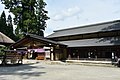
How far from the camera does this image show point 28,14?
1907 inches

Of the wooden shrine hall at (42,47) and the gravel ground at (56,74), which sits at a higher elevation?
the wooden shrine hall at (42,47)

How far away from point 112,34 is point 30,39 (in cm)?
1305

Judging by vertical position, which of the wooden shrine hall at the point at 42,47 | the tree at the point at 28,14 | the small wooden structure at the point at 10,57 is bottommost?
the small wooden structure at the point at 10,57

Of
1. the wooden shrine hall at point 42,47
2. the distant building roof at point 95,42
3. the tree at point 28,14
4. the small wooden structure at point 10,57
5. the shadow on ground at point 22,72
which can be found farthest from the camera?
the tree at point 28,14

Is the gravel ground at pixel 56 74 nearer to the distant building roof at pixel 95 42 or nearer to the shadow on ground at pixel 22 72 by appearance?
the shadow on ground at pixel 22 72

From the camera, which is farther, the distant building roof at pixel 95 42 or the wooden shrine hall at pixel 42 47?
the wooden shrine hall at pixel 42 47

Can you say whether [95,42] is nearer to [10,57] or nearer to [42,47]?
[42,47]

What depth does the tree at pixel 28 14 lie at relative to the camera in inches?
1879

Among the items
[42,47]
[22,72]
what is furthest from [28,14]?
[22,72]

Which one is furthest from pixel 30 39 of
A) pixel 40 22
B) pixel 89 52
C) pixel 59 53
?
pixel 40 22

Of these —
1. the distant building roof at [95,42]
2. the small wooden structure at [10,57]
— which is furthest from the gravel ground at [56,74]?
the distant building roof at [95,42]

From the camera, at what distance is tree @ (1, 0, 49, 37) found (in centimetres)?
4772

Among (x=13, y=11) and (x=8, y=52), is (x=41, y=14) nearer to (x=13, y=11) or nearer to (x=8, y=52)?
(x=13, y=11)

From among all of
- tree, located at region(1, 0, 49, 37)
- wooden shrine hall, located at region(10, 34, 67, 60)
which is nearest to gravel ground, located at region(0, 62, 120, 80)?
wooden shrine hall, located at region(10, 34, 67, 60)
